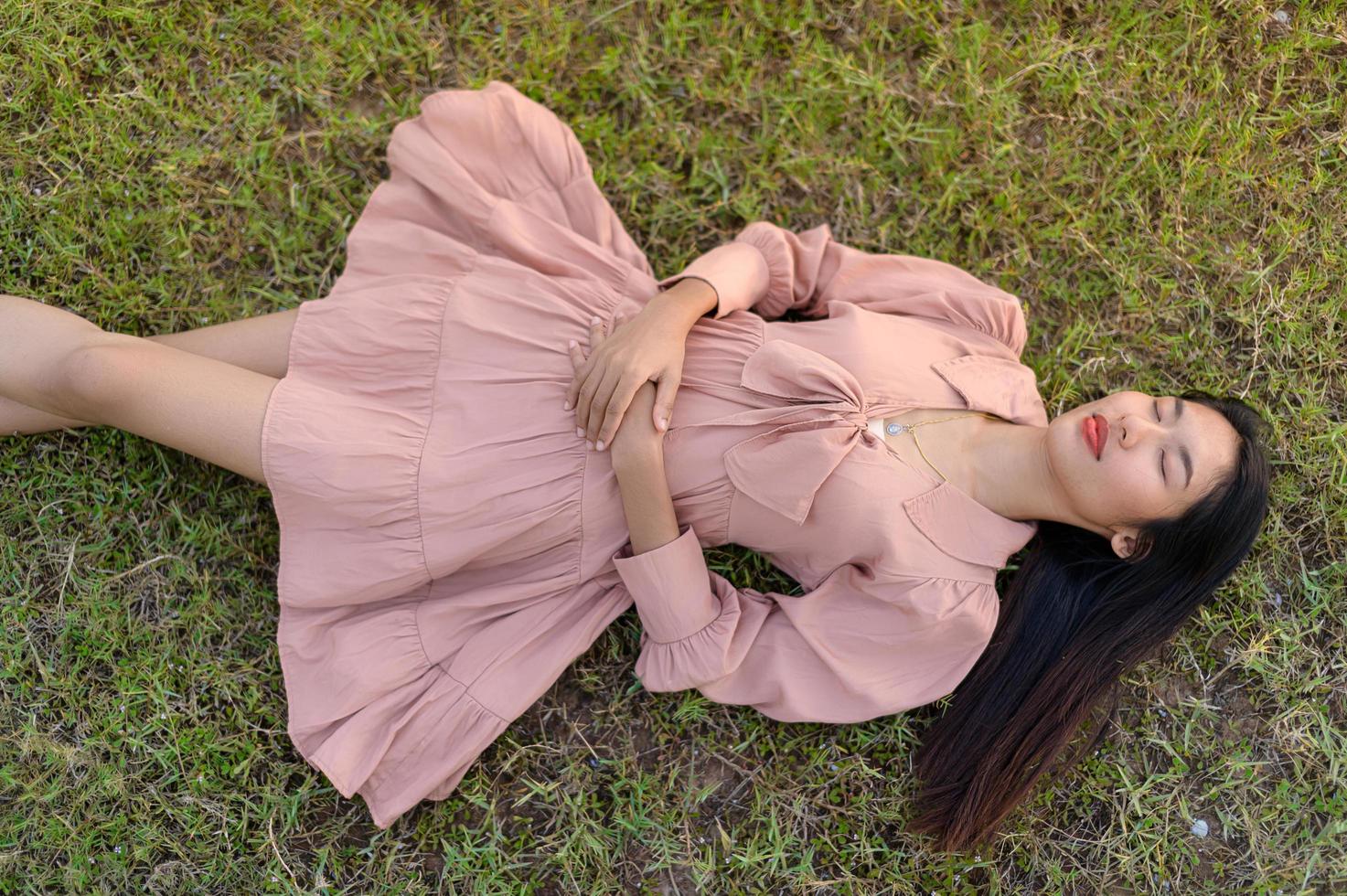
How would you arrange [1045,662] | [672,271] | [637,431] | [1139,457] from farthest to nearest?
[672,271]
[1045,662]
[637,431]
[1139,457]

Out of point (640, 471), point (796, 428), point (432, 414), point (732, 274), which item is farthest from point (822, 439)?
point (432, 414)

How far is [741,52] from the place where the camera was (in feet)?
11.4

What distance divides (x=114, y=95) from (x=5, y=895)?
2.89m

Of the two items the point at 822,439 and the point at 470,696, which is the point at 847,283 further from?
the point at 470,696

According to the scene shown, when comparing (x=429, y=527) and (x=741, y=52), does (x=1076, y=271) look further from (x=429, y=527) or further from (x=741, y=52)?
(x=429, y=527)

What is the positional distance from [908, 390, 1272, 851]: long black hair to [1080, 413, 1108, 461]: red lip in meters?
0.48

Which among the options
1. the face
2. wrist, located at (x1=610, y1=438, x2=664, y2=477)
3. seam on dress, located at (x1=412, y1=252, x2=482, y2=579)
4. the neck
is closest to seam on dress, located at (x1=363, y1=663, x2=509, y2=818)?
seam on dress, located at (x1=412, y1=252, x2=482, y2=579)

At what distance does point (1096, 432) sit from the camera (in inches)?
104

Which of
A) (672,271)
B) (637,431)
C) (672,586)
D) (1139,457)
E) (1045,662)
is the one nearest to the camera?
(1139,457)

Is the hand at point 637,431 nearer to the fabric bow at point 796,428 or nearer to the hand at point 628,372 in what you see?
the hand at point 628,372

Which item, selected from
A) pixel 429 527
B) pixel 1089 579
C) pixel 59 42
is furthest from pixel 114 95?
pixel 1089 579

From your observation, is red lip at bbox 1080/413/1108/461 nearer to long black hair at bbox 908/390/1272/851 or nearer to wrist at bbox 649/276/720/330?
long black hair at bbox 908/390/1272/851

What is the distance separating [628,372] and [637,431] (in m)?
0.19

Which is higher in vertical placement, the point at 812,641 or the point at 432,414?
the point at 432,414
